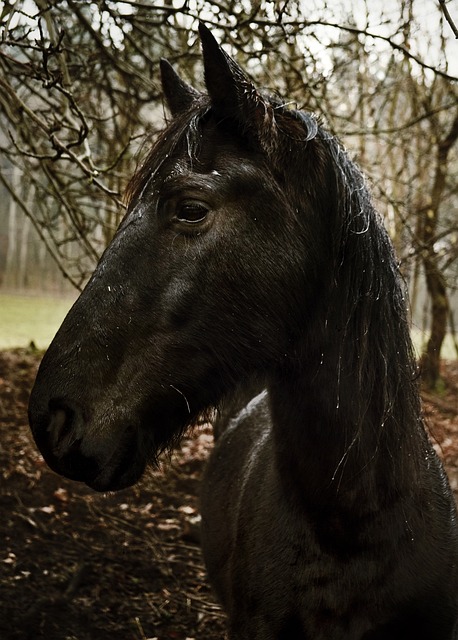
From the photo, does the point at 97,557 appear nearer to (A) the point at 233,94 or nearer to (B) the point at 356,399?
(B) the point at 356,399

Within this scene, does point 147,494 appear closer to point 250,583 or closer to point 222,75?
point 250,583

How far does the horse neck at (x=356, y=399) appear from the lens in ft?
6.90

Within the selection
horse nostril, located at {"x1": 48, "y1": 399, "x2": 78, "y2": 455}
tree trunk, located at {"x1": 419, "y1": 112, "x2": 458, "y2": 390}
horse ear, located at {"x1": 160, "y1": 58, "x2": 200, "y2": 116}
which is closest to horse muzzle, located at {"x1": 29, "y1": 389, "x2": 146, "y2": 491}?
horse nostril, located at {"x1": 48, "y1": 399, "x2": 78, "y2": 455}

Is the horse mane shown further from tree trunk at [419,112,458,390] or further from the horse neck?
tree trunk at [419,112,458,390]

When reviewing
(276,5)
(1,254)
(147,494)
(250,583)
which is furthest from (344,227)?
(1,254)

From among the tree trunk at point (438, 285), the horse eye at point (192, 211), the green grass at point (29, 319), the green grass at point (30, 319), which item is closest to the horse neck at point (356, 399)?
the horse eye at point (192, 211)

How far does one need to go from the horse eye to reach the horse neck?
0.48m

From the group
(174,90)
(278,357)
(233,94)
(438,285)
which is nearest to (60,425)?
(278,357)

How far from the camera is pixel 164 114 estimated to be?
2.52m

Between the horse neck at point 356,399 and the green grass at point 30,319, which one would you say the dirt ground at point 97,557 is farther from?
the green grass at point 30,319

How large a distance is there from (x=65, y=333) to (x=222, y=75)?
2.92 ft

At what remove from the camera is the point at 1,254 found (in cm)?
1512

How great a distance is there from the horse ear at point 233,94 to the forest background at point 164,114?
0.44 m

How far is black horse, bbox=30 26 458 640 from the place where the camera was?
1.94 meters
